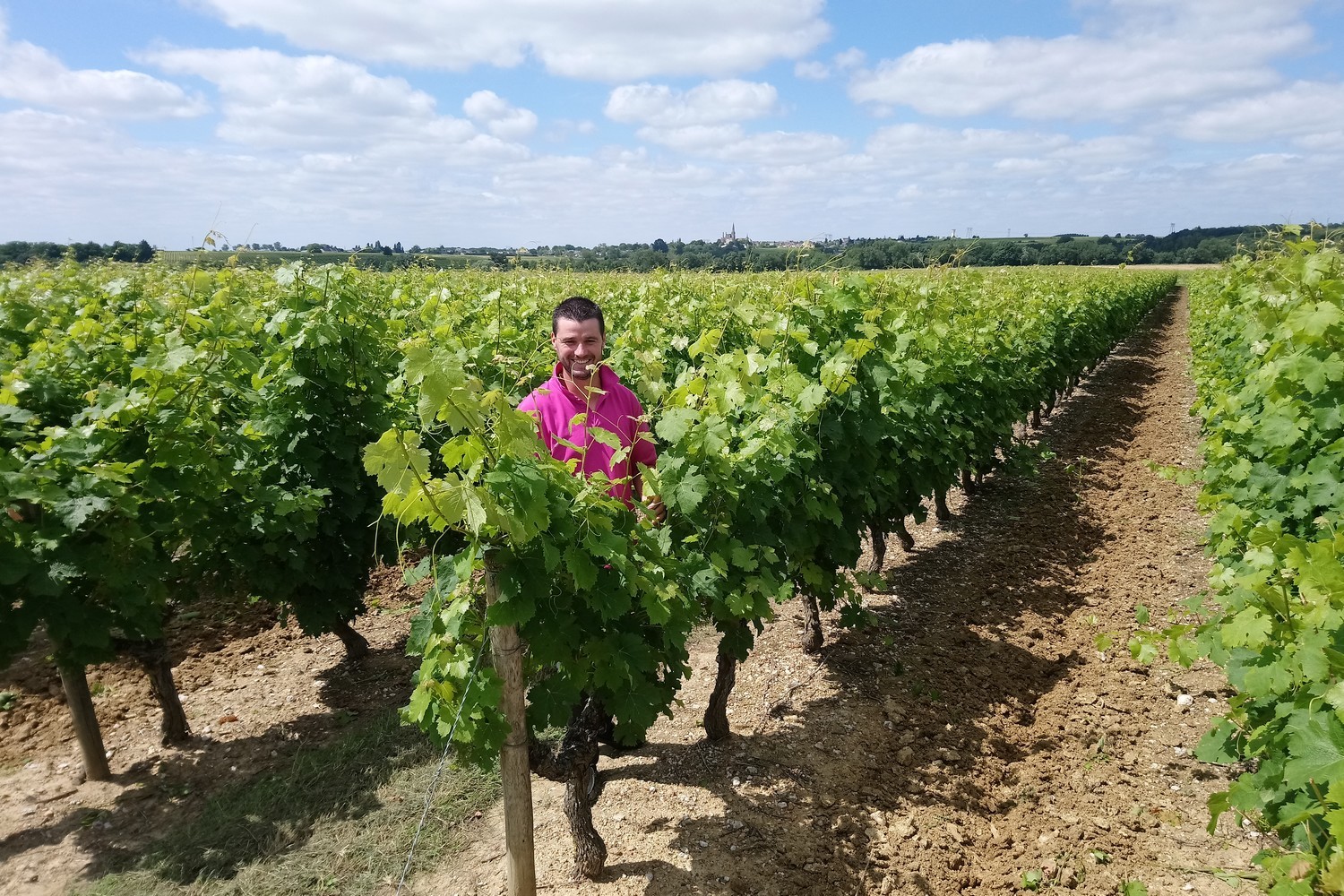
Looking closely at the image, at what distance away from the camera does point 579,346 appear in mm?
3283

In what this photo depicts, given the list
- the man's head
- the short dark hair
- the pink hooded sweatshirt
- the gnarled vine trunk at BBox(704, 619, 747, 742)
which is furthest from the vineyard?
the short dark hair

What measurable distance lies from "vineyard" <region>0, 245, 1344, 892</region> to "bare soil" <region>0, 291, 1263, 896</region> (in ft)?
0.20

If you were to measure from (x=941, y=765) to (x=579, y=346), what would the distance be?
115 inches

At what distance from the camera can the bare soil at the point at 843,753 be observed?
330 cm

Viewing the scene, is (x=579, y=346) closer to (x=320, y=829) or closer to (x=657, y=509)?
(x=657, y=509)

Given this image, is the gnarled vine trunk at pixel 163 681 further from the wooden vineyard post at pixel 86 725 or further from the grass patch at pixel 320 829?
the grass patch at pixel 320 829

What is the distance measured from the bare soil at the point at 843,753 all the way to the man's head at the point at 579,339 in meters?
1.54

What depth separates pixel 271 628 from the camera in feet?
19.6

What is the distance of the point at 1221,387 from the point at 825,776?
5613mm

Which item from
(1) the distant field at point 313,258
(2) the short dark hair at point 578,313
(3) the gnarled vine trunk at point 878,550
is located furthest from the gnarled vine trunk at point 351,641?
(3) the gnarled vine trunk at point 878,550

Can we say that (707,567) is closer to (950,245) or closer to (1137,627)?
(1137,627)

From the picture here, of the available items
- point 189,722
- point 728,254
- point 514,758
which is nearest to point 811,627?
point 514,758

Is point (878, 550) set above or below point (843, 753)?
above

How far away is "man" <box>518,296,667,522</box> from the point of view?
10.7 feet
